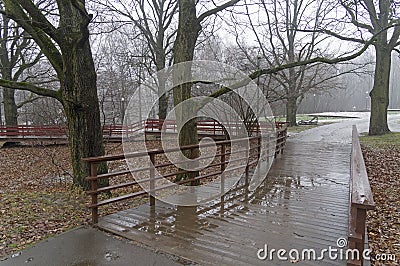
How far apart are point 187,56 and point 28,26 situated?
3313 millimetres

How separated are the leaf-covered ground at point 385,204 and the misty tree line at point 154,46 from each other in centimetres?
278

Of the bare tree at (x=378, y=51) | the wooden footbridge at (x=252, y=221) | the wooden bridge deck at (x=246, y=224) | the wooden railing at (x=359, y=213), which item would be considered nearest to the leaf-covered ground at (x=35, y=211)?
the wooden footbridge at (x=252, y=221)

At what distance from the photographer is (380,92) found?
14.6 meters

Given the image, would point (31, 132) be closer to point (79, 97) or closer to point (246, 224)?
point (79, 97)

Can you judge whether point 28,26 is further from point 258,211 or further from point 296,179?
point 296,179

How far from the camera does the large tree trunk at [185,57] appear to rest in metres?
6.23

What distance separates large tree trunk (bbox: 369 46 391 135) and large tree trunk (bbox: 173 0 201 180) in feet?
39.6

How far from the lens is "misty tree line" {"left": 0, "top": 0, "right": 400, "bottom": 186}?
584 centimetres

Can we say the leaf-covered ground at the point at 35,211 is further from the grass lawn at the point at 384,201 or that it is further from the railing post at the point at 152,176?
the grass lawn at the point at 384,201

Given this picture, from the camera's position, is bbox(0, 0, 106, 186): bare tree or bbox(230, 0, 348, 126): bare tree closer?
bbox(0, 0, 106, 186): bare tree

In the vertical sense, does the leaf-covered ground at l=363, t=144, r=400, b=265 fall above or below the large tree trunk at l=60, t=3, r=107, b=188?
below

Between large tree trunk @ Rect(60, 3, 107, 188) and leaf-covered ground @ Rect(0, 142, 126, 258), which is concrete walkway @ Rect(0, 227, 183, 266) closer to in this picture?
leaf-covered ground @ Rect(0, 142, 126, 258)

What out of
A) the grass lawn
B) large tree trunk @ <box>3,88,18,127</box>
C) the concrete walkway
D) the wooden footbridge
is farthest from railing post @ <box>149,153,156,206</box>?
large tree trunk @ <box>3,88,18,127</box>

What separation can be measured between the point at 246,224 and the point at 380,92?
13.8 meters
